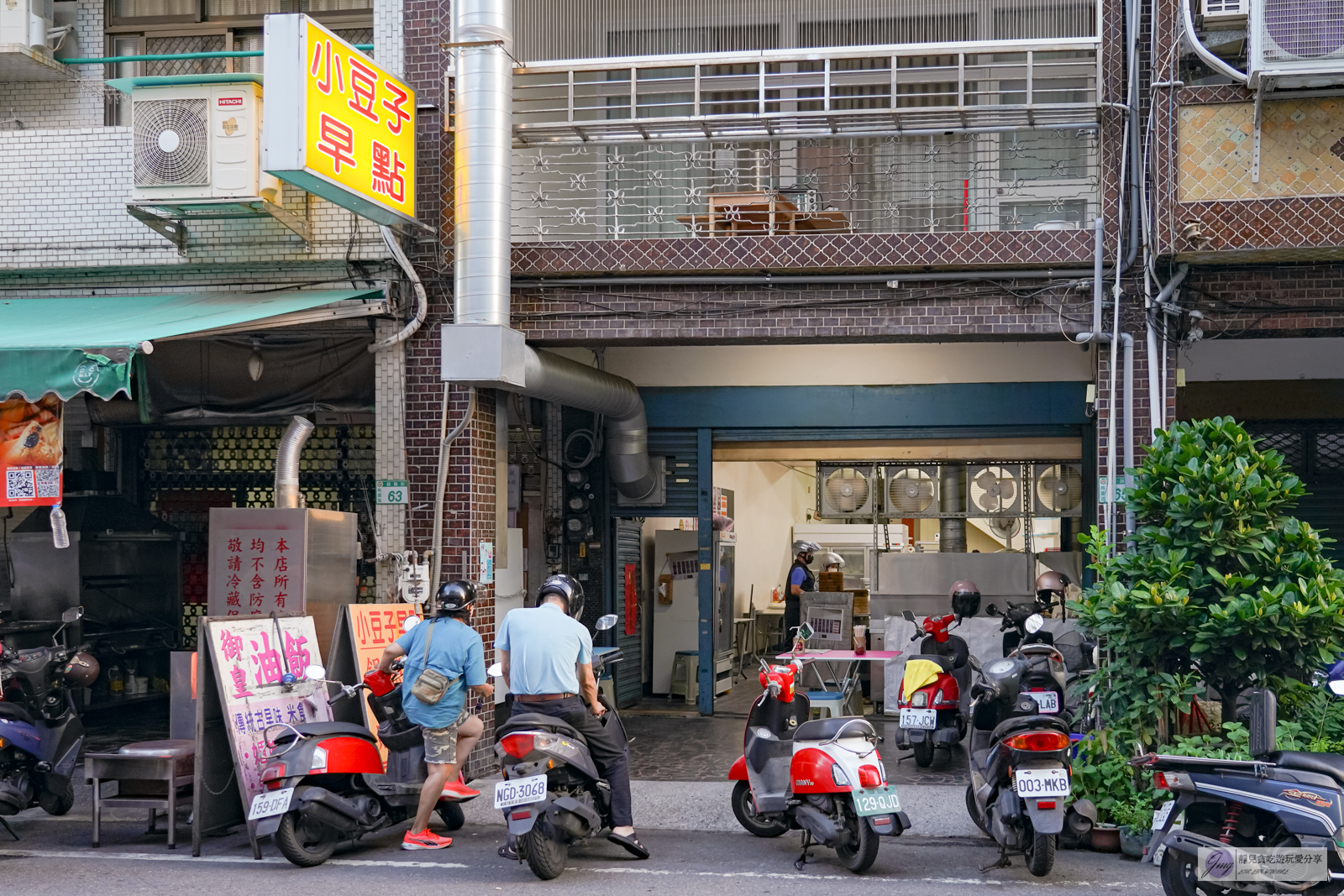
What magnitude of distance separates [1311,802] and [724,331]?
617 centimetres

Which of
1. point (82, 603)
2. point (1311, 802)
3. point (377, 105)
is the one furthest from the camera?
point (82, 603)

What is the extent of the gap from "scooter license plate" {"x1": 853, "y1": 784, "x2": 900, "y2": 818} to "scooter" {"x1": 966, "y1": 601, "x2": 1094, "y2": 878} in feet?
2.18

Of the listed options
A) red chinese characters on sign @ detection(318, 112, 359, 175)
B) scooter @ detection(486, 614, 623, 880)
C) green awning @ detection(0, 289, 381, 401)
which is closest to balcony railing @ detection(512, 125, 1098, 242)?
red chinese characters on sign @ detection(318, 112, 359, 175)

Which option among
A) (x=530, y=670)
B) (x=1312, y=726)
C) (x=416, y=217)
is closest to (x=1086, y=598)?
(x=1312, y=726)

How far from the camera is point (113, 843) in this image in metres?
8.88

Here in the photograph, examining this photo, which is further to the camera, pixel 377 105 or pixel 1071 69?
pixel 1071 69

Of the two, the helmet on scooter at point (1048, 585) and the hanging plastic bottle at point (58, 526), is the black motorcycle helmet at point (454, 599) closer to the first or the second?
the hanging plastic bottle at point (58, 526)

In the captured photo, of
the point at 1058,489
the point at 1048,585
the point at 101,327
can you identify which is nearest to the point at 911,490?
the point at 1058,489

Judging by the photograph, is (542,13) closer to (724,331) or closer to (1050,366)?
(724,331)

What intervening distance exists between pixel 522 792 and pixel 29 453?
561 centimetres

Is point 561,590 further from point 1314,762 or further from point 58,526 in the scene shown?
point 58,526

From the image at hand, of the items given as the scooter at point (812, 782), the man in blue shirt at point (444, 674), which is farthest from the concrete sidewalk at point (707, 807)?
the man in blue shirt at point (444, 674)

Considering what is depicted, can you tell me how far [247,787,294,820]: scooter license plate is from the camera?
7895 millimetres

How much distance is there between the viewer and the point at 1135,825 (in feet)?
27.3
